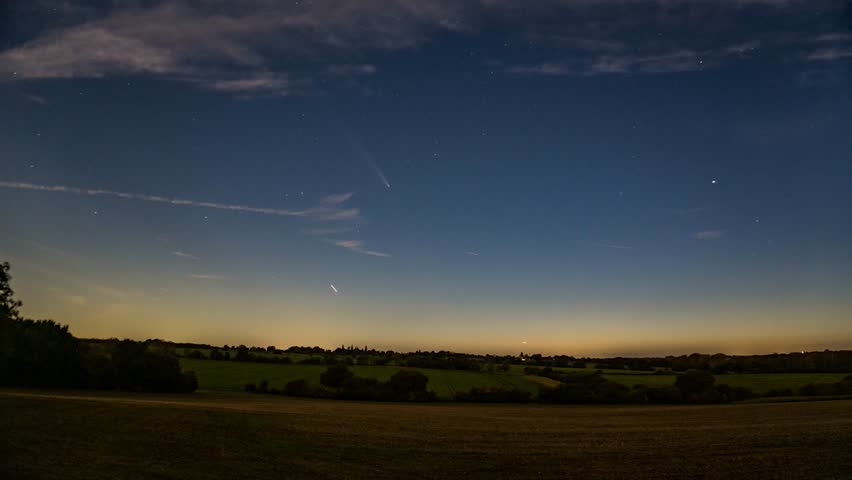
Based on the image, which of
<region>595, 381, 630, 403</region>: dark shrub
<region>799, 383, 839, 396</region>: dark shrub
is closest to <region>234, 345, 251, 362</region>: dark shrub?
<region>595, 381, 630, 403</region>: dark shrub

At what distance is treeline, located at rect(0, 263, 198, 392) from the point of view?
62.6 meters

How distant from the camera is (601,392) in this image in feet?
275

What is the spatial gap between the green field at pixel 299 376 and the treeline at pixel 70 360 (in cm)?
1265

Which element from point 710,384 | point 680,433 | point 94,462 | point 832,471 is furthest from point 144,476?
point 710,384

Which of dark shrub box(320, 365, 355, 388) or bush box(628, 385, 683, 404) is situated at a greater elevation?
dark shrub box(320, 365, 355, 388)

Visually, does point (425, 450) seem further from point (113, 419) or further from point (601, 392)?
point (601, 392)

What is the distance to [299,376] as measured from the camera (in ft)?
318

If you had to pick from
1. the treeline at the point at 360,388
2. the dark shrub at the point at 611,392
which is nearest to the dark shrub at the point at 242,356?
the treeline at the point at 360,388

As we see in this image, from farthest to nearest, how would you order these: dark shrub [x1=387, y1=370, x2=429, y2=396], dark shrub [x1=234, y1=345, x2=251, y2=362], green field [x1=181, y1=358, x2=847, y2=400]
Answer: dark shrub [x1=234, y1=345, x2=251, y2=362] → green field [x1=181, y1=358, x2=847, y2=400] → dark shrub [x1=387, y1=370, x2=429, y2=396]

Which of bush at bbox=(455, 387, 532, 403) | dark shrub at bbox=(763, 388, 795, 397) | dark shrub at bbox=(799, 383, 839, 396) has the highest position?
dark shrub at bbox=(799, 383, 839, 396)

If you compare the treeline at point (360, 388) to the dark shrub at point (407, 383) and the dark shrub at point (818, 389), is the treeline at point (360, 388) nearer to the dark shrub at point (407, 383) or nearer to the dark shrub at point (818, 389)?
the dark shrub at point (407, 383)

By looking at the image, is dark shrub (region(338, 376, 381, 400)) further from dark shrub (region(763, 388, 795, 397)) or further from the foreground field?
dark shrub (region(763, 388, 795, 397))

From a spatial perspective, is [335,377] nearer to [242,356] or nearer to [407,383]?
[407,383]

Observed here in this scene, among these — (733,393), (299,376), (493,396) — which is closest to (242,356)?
(299,376)
